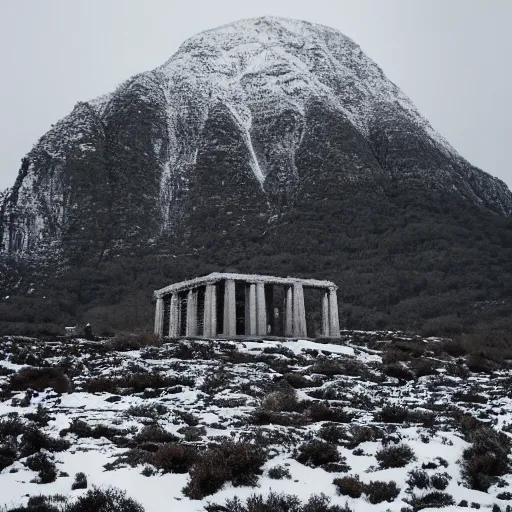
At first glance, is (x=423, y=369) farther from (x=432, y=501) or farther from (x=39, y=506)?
(x=39, y=506)

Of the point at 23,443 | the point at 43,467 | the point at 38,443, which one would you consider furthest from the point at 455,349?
the point at 43,467

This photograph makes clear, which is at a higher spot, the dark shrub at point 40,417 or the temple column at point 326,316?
the temple column at point 326,316

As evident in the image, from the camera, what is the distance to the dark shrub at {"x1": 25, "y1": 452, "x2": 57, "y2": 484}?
10617mm

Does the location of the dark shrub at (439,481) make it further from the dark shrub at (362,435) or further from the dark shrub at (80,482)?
the dark shrub at (80,482)

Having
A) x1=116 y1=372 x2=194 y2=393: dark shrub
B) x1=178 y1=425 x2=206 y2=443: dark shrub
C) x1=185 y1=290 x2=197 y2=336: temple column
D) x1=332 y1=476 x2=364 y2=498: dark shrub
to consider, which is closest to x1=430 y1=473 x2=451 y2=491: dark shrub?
x1=332 y1=476 x2=364 y2=498: dark shrub

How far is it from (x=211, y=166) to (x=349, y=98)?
51.7 metres

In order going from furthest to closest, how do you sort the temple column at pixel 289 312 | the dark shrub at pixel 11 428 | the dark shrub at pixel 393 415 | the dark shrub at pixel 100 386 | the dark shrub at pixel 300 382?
the temple column at pixel 289 312 < the dark shrub at pixel 300 382 < the dark shrub at pixel 100 386 < the dark shrub at pixel 393 415 < the dark shrub at pixel 11 428

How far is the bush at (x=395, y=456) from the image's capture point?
38.3 ft

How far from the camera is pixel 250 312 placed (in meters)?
48.1

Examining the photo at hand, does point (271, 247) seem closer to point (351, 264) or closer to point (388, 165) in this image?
point (351, 264)

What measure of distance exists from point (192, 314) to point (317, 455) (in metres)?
38.5

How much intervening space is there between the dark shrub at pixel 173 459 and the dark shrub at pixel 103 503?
1711 mm

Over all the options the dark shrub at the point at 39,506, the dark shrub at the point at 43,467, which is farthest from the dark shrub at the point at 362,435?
the dark shrub at the point at 39,506

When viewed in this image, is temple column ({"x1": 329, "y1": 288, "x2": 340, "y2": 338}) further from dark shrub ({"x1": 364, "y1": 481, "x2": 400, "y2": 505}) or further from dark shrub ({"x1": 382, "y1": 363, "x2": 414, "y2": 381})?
dark shrub ({"x1": 364, "y1": 481, "x2": 400, "y2": 505})
